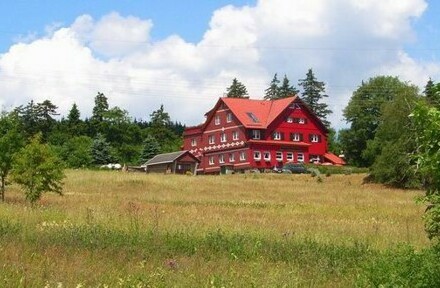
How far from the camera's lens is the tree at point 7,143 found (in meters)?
31.6

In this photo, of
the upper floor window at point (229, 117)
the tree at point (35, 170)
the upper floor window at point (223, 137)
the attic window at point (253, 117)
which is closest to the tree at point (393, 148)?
the attic window at point (253, 117)

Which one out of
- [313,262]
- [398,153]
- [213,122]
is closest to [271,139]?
[213,122]

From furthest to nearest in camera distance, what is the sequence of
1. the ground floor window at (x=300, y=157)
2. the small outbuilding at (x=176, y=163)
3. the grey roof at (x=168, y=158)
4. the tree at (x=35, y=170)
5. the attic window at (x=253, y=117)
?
the ground floor window at (x=300, y=157) < the attic window at (x=253, y=117) < the small outbuilding at (x=176, y=163) < the grey roof at (x=168, y=158) < the tree at (x=35, y=170)

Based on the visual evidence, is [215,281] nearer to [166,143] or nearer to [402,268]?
[402,268]

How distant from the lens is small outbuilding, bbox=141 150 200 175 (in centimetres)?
8350

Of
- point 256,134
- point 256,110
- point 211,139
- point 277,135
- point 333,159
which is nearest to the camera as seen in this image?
point 256,134

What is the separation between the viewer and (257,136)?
8675cm

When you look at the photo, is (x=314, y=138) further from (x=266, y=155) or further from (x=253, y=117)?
(x=253, y=117)

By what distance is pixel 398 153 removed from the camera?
57500 millimetres

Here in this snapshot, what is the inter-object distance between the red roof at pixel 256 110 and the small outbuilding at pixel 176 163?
8538 mm

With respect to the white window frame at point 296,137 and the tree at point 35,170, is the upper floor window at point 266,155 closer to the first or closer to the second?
the white window frame at point 296,137

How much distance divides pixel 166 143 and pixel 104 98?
15948mm

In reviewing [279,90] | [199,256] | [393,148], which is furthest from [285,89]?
[199,256]

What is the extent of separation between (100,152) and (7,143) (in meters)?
65.8
